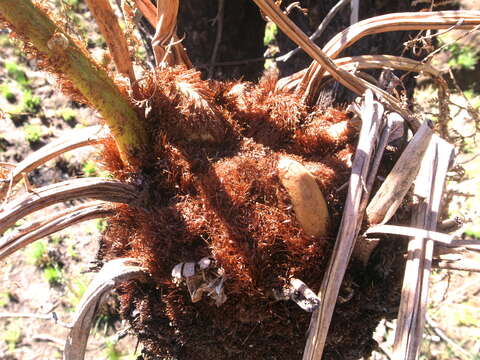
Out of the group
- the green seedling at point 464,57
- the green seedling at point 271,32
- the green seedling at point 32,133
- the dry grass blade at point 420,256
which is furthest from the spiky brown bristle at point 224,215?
the green seedling at point 464,57

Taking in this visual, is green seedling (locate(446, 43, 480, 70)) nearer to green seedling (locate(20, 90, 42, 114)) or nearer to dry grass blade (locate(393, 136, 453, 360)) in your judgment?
dry grass blade (locate(393, 136, 453, 360))

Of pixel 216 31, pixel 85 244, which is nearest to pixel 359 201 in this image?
pixel 216 31

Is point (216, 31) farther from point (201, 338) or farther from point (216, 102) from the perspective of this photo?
point (201, 338)

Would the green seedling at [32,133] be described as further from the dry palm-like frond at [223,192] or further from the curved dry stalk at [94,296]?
the curved dry stalk at [94,296]

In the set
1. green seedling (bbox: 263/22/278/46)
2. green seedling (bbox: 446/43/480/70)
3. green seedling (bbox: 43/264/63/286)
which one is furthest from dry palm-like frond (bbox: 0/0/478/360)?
green seedling (bbox: 446/43/480/70)

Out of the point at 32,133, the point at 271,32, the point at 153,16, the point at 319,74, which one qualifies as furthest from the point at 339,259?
the point at 32,133

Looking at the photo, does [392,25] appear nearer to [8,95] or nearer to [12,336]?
[12,336]
